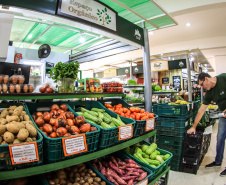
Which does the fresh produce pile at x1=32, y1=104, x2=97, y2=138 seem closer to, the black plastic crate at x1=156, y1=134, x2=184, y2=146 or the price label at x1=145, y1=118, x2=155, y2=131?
the price label at x1=145, y1=118, x2=155, y2=131

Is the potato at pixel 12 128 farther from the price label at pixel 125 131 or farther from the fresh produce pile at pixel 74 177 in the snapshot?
the price label at pixel 125 131

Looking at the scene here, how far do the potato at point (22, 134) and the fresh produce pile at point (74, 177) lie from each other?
0.53 metres

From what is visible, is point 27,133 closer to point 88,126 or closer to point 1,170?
point 1,170

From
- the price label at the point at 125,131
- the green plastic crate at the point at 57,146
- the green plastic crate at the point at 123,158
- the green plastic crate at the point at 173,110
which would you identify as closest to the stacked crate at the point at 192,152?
the green plastic crate at the point at 173,110

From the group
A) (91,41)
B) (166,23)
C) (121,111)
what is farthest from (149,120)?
(91,41)

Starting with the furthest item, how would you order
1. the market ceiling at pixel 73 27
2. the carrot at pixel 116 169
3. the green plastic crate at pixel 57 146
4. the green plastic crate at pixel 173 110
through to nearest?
the green plastic crate at pixel 173 110 → the market ceiling at pixel 73 27 → the carrot at pixel 116 169 → the green plastic crate at pixel 57 146

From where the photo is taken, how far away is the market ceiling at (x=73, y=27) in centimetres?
290

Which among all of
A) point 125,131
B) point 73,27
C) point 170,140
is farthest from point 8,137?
point 73,27

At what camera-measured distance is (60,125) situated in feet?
4.75

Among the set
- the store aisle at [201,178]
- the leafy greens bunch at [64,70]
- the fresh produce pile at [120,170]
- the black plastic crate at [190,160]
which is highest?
the leafy greens bunch at [64,70]

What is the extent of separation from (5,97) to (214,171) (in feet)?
12.2

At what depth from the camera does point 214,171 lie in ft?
10.3

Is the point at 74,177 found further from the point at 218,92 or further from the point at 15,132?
the point at 218,92

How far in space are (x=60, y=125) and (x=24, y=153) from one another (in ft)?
1.39
